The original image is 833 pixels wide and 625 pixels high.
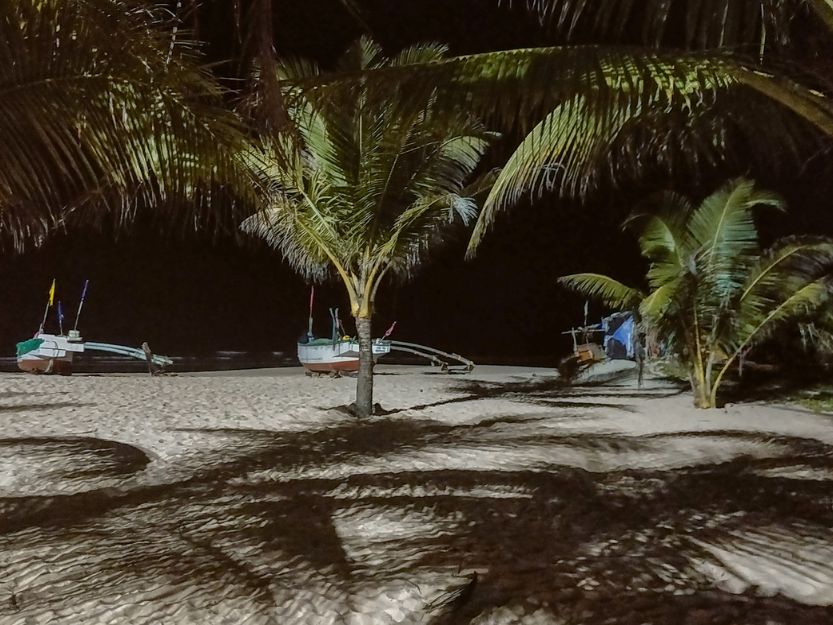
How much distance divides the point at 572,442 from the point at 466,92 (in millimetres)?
4144

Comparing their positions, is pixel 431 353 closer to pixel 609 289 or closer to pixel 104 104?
pixel 609 289

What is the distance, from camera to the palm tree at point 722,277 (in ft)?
26.2

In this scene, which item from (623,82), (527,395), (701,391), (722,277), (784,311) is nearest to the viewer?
(623,82)

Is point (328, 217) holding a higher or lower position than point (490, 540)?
higher

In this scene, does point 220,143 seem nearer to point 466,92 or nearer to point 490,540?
point 466,92

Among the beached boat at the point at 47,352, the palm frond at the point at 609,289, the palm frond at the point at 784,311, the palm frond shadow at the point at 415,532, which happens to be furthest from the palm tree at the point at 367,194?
the beached boat at the point at 47,352

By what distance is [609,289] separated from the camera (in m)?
9.39

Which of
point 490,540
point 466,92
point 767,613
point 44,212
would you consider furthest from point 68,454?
point 767,613

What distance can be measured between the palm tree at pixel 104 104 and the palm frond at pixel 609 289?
22.3ft

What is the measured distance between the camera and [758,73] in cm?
297

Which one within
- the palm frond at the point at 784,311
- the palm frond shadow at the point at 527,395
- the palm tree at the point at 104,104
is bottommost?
the palm frond shadow at the point at 527,395

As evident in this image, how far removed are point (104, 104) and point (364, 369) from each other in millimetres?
5236

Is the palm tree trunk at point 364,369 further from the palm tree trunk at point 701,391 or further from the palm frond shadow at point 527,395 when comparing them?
the palm tree trunk at point 701,391

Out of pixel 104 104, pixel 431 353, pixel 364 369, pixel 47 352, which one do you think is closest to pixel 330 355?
pixel 431 353
